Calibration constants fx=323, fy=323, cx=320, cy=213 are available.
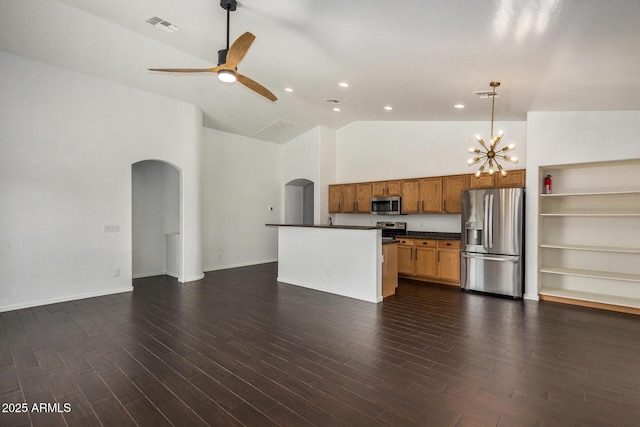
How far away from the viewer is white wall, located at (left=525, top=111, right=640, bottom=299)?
173 inches

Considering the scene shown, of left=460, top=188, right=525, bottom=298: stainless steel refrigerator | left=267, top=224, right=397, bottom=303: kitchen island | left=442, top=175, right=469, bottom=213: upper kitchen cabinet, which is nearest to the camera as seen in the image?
left=267, top=224, right=397, bottom=303: kitchen island

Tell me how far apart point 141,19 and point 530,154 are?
5.77 metres

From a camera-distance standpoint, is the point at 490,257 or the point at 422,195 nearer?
the point at 490,257

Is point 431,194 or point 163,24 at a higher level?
point 163,24

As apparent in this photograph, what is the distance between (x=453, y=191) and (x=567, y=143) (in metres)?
1.99

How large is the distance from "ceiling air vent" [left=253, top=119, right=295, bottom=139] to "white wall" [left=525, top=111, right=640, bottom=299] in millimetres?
4983

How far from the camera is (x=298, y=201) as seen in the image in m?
9.92

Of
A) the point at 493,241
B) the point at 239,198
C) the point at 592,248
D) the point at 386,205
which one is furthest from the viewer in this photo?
the point at 239,198

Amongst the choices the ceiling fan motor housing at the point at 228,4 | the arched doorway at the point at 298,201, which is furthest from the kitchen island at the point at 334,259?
the ceiling fan motor housing at the point at 228,4

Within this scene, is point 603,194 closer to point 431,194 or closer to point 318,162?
point 431,194

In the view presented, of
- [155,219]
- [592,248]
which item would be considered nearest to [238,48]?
[155,219]

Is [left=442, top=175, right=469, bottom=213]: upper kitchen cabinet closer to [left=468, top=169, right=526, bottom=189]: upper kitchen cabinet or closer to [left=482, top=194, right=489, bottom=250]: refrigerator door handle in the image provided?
[left=468, top=169, right=526, bottom=189]: upper kitchen cabinet

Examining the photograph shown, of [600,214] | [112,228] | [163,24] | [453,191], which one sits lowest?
[112,228]

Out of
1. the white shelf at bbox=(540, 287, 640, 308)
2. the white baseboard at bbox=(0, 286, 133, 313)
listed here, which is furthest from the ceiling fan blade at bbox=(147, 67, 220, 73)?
the white shelf at bbox=(540, 287, 640, 308)
